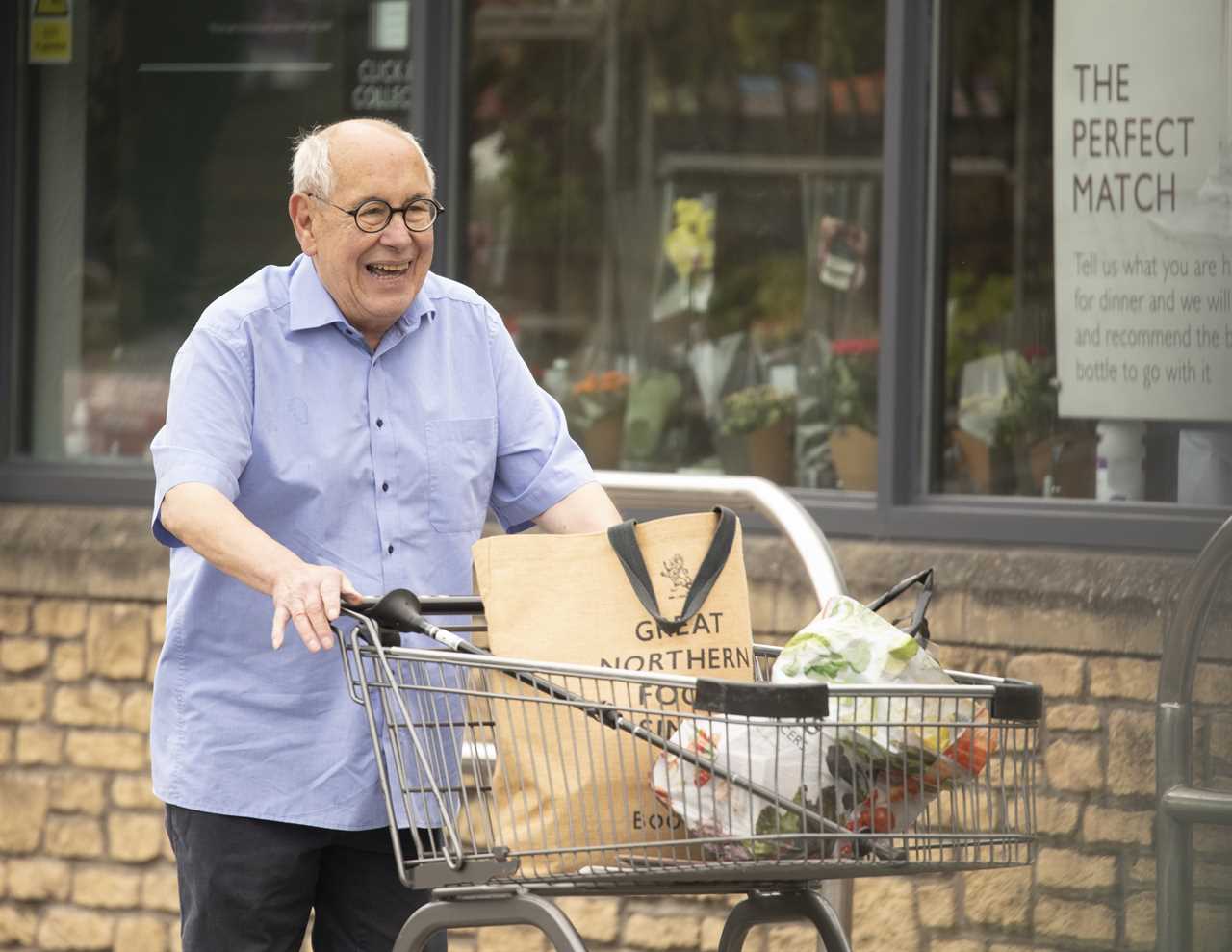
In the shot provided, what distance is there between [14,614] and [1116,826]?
331 centimetres

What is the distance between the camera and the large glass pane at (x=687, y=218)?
250 inches

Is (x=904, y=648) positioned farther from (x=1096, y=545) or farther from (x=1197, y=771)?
(x=1096, y=545)

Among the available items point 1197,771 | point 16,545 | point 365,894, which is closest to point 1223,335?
point 1197,771

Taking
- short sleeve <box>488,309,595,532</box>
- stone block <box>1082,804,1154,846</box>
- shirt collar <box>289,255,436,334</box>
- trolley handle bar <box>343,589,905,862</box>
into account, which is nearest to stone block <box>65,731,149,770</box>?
stone block <box>1082,804,1154,846</box>

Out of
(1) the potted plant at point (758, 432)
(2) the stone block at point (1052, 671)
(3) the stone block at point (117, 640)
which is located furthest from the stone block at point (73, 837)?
(2) the stone block at point (1052, 671)

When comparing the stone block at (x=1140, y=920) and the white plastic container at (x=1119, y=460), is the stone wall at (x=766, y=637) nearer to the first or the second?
the stone block at (x=1140, y=920)

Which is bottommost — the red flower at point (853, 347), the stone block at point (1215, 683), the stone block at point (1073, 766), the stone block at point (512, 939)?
the stone block at point (512, 939)

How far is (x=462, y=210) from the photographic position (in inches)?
256

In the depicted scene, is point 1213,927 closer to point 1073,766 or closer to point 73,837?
point 1073,766

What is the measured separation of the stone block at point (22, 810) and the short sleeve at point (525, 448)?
3.40 metres

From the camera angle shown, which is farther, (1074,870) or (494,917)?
(1074,870)

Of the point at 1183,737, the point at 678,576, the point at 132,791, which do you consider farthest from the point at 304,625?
the point at 132,791

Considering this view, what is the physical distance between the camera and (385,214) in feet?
10.3

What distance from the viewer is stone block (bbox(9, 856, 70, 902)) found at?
634cm
